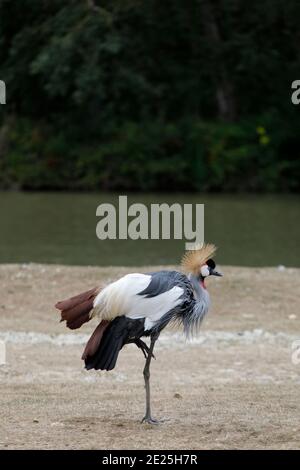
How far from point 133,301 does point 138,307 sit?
2.1 inches

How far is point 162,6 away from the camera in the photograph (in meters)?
33.4

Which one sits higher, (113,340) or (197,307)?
(197,307)

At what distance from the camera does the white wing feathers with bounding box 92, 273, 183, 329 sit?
20.4 ft

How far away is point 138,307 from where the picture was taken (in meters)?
6.27

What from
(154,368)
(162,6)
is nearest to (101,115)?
(162,6)

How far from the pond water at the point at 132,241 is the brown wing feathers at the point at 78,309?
29.2 ft

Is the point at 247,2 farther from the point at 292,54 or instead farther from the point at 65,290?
the point at 65,290

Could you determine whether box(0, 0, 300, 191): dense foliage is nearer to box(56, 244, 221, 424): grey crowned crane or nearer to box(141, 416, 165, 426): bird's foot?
box(56, 244, 221, 424): grey crowned crane

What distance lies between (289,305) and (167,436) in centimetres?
567

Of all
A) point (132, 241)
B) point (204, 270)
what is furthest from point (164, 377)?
point (132, 241)

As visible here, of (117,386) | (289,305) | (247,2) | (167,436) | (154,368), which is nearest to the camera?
(167,436)

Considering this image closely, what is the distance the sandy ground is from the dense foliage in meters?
19.2

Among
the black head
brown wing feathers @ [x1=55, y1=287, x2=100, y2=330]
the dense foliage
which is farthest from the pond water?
brown wing feathers @ [x1=55, y1=287, x2=100, y2=330]

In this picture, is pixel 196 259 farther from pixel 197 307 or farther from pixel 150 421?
pixel 150 421
